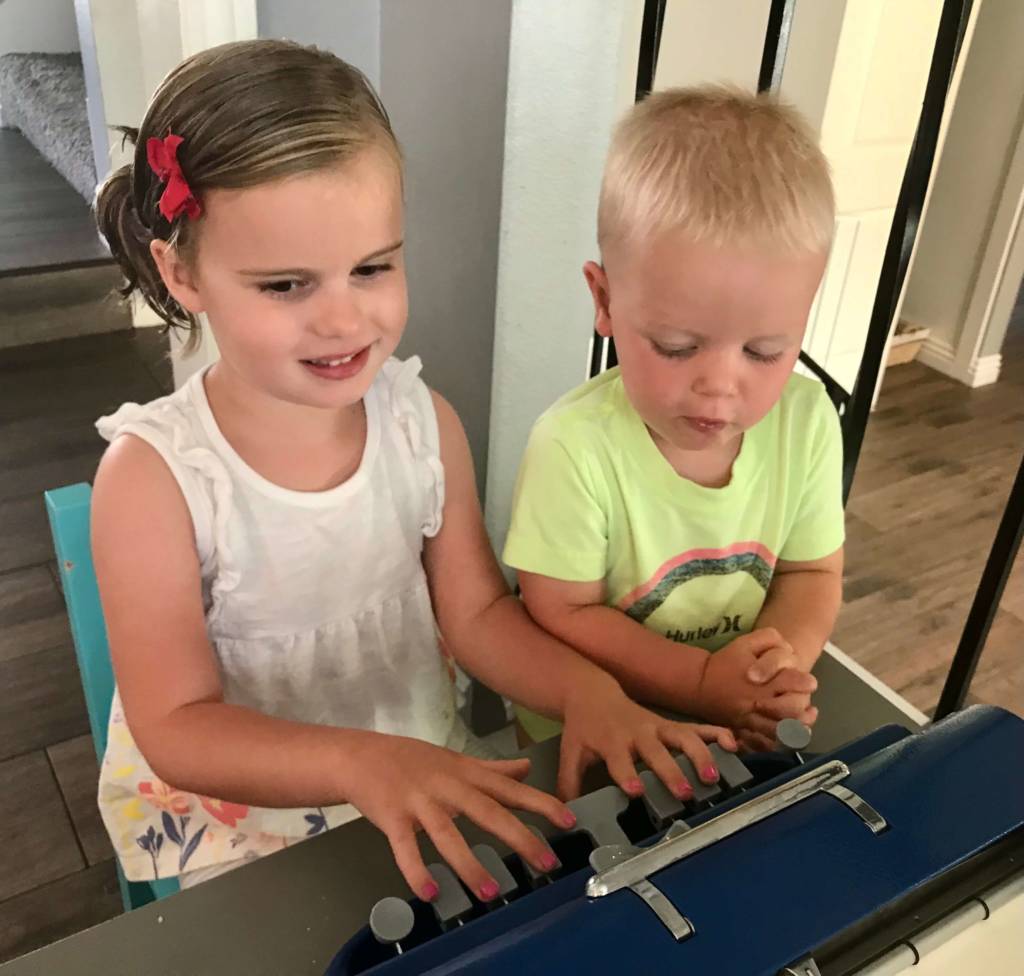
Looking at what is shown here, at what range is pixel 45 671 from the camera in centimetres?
181

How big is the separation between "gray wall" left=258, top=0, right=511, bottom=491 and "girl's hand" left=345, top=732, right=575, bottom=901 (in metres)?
0.60

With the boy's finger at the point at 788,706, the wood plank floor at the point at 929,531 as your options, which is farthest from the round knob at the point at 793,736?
the wood plank floor at the point at 929,531

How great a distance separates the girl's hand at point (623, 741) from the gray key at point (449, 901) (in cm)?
12

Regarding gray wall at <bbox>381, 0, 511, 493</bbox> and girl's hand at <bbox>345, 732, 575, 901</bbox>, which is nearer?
girl's hand at <bbox>345, 732, 575, 901</bbox>

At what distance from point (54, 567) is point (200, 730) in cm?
157

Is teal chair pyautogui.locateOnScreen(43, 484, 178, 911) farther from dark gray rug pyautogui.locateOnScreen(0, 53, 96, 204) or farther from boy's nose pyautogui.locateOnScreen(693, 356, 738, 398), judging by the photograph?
dark gray rug pyautogui.locateOnScreen(0, 53, 96, 204)

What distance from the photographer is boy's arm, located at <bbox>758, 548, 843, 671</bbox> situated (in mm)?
805

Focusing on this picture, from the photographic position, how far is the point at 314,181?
656mm

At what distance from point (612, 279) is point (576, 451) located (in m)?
0.15

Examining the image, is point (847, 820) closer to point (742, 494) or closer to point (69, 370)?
point (742, 494)

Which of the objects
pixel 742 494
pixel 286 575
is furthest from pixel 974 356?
pixel 286 575

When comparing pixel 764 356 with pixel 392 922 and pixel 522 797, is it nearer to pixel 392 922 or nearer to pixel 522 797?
pixel 522 797

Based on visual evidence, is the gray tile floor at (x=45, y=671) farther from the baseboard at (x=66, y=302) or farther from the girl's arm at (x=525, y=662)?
the girl's arm at (x=525, y=662)

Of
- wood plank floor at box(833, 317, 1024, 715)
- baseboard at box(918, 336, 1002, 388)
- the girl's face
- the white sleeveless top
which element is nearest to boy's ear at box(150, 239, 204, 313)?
the girl's face
